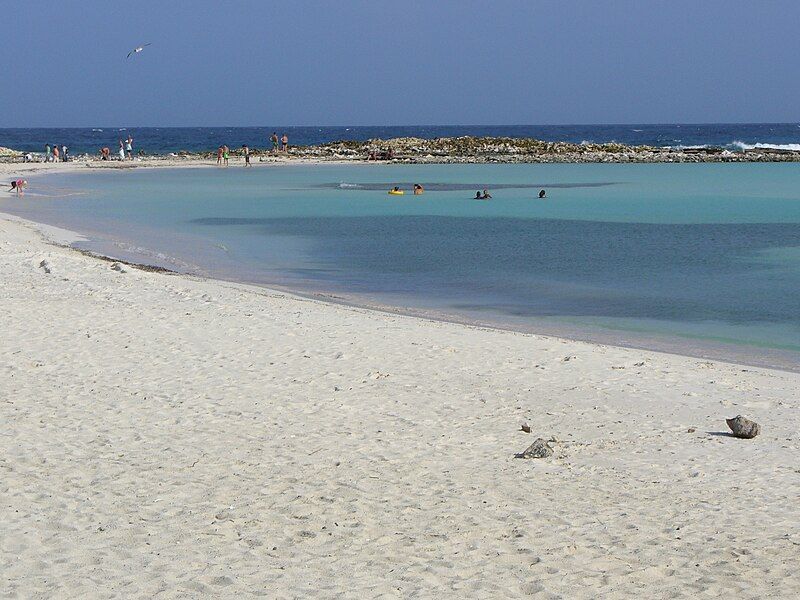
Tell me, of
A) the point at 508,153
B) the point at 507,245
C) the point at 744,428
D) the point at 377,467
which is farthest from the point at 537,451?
the point at 508,153

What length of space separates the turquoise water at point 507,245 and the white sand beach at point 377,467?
3.91 meters

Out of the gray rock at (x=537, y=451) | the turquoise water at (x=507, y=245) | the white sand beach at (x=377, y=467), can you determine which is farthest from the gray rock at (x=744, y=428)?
the turquoise water at (x=507, y=245)

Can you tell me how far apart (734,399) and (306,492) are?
5.19 meters

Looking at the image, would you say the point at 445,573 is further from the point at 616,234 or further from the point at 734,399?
the point at 616,234

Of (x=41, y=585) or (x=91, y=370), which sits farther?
(x=91, y=370)

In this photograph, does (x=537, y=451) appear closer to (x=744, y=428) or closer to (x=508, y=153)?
(x=744, y=428)

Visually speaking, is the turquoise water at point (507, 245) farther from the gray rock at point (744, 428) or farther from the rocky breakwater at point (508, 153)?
the rocky breakwater at point (508, 153)

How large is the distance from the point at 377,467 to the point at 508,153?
76.1 m

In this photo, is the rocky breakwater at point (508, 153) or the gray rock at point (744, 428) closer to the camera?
the gray rock at point (744, 428)

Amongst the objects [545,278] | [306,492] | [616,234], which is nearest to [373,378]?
[306,492]

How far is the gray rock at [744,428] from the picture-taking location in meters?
9.36

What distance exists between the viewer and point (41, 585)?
19.8 ft

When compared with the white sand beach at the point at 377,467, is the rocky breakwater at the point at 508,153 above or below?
above

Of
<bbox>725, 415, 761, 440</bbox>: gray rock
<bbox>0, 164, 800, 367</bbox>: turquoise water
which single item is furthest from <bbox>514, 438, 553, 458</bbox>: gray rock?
<bbox>0, 164, 800, 367</bbox>: turquoise water
